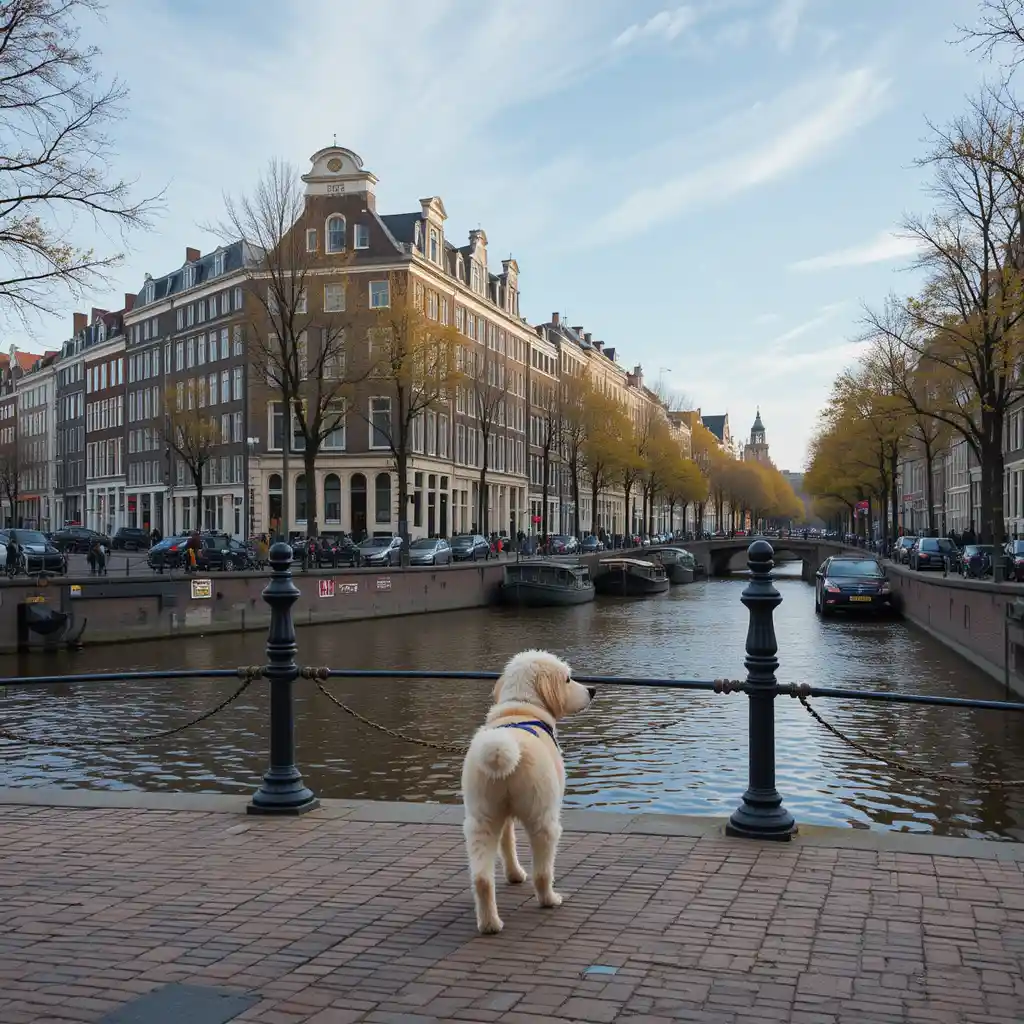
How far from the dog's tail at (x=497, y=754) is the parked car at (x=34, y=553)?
30.0 meters

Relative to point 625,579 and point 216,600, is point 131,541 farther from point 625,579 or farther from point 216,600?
point 216,600

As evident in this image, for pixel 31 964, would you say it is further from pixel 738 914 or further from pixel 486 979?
pixel 738 914

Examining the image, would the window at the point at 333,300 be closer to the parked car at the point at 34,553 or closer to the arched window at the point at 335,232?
the arched window at the point at 335,232

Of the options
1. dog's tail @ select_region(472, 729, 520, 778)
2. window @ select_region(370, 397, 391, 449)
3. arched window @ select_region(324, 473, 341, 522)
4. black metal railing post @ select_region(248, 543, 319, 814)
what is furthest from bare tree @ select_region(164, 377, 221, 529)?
Result: dog's tail @ select_region(472, 729, 520, 778)

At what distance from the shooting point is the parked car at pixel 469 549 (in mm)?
52344

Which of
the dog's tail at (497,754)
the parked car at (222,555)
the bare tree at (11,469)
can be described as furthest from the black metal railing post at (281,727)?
the bare tree at (11,469)

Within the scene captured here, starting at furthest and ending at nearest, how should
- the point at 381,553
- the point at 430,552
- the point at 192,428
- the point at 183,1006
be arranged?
the point at 192,428 < the point at 430,552 < the point at 381,553 < the point at 183,1006

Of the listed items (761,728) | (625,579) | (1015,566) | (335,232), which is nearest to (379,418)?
(335,232)

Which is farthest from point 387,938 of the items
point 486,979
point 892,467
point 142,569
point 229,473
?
point 229,473

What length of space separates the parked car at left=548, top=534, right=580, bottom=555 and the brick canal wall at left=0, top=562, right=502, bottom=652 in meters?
23.4

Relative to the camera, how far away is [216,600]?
31688 mm

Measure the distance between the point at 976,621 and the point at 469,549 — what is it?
31.2 m

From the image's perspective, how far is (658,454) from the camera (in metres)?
85.5

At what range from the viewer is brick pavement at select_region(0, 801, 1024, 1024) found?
4.08 m
